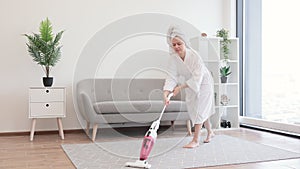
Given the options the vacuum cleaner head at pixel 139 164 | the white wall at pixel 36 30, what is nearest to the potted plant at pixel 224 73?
the white wall at pixel 36 30

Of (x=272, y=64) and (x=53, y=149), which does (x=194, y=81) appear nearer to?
(x=53, y=149)

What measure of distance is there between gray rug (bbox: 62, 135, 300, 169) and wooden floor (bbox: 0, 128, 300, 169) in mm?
100

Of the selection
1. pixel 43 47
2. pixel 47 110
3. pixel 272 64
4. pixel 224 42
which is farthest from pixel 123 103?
pixel 272 64

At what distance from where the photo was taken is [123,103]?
371 cm

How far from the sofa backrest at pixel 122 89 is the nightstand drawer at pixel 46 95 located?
39 centimetres

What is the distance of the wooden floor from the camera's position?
246cm

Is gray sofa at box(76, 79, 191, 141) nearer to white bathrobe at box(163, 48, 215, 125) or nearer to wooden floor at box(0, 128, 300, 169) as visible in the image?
wooden floor at box(0, 128, 300, 169)

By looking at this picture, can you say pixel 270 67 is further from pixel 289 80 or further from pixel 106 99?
pixel 106 99

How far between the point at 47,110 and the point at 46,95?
161 millimetres

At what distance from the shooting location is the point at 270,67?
4473 millimetres

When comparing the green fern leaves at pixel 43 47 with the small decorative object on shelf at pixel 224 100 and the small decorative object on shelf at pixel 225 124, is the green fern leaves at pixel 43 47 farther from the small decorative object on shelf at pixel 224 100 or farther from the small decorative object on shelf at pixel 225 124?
the small decorative object on shelf at pixel 225 124

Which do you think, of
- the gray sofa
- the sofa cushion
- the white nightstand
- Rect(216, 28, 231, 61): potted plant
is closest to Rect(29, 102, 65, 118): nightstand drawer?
the white nightstand

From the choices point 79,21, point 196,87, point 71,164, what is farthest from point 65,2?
point 71,164

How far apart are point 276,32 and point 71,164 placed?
3.11 metres
